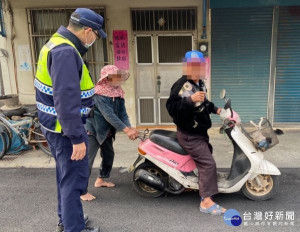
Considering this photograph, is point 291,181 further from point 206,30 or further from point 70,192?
point 206,30

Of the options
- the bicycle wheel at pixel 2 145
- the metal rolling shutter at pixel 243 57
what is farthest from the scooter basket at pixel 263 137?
the bicycle wheel at pixel 2 145

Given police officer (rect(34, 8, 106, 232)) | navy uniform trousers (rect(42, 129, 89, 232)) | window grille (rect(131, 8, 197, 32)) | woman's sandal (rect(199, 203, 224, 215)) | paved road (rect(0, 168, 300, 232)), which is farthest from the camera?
window grille (rect(131, 8, 197, 32))

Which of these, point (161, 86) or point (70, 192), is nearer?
point (70, 192)

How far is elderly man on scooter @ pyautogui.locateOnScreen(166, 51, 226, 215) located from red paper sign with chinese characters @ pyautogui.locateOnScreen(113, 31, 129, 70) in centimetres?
345

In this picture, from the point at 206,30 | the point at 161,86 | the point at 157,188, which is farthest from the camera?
the point at 161,86

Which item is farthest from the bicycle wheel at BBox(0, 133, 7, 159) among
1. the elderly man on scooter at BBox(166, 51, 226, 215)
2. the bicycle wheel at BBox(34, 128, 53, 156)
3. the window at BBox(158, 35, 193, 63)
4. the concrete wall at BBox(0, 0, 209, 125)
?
the window at BBox(158, 35, 193, 63)

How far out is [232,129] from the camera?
11.6 feet

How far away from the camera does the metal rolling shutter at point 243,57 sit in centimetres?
649

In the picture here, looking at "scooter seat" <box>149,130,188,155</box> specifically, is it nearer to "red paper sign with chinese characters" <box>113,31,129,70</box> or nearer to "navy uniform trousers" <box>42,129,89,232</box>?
"navy uniform trousers" <box>42,129,89,232</box>

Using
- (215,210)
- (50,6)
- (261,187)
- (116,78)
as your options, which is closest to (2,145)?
(116,78)

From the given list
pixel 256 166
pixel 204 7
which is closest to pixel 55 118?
pixel 256 166

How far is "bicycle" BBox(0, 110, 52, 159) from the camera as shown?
5.32 meters

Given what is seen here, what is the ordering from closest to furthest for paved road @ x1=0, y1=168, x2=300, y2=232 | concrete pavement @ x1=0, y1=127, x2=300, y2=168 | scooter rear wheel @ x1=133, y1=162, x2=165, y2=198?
paved road @ x1=0, y1=168, x2=300, y2=232, scooter rear wheel @ x1=133, y1=162, x2=165, y2=198, concrete pavement @ x1=0, y1=127, x2=300, y2=168

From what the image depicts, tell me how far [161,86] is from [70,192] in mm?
4584
